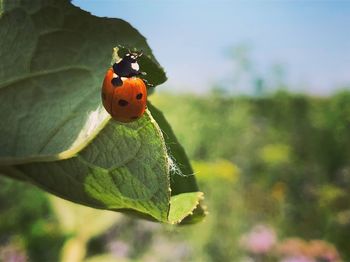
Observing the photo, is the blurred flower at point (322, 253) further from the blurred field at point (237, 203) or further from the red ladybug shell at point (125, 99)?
the red ladybug shell at point (125, 99)

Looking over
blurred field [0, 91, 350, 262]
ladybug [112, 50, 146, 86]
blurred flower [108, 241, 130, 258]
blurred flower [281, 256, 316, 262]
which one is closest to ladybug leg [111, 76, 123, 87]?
ladybug [112, 50, 146, 86]

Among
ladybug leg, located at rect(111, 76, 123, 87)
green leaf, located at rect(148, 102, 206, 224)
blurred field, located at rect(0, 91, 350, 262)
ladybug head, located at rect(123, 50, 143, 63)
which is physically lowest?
blurred field, located at rect(0, 91, 350, 262)

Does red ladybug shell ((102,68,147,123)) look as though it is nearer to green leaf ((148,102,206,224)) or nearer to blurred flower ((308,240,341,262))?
green leaf ((148,102,206,224))

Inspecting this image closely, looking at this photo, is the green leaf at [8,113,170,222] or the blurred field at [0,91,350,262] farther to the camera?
the blurred field at [0,91,350,262]

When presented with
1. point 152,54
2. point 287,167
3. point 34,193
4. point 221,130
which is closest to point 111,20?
point 152,54

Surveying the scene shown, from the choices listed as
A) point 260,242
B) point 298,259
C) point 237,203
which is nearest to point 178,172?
point 298,259

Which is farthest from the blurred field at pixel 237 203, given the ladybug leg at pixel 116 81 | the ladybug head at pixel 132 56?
the ladybug head at pixel 132 56

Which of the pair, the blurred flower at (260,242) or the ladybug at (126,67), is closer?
the ladybug at (126,67)
